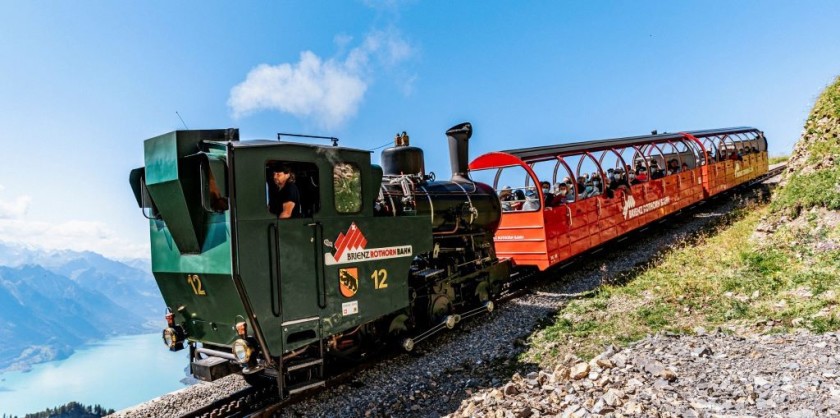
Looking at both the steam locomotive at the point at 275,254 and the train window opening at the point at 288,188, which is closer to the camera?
the steam locomotive at the point at 275,254

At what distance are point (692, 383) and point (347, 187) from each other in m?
4.33

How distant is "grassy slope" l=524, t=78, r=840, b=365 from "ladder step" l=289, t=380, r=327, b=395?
2982 millimetres

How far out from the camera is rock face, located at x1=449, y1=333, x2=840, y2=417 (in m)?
4.27

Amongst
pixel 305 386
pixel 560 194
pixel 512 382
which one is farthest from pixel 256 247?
pixel 560 194

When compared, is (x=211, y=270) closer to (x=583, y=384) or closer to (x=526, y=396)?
(x=526, y=396)

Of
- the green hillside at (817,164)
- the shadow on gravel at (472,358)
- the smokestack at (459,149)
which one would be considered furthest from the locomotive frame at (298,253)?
the green hillside at (817,164)

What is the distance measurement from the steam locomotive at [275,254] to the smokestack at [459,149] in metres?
2.39

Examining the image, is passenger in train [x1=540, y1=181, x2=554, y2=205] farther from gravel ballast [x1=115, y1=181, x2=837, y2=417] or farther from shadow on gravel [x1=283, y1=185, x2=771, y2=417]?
gravel ballast [x1=115, y1=181, x2=837, y2=417]

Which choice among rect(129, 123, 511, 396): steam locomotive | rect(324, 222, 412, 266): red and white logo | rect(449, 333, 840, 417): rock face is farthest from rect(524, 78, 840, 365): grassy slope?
rect(324, 222, 412, 266): red and white logo

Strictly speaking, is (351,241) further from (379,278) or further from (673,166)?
(673,166)

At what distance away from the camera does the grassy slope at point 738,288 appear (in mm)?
6969

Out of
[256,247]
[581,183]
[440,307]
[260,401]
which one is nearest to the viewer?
[256,247]

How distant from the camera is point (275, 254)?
5.66 metres

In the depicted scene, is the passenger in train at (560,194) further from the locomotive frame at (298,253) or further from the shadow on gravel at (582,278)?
the locomotive frame at (298,253)
